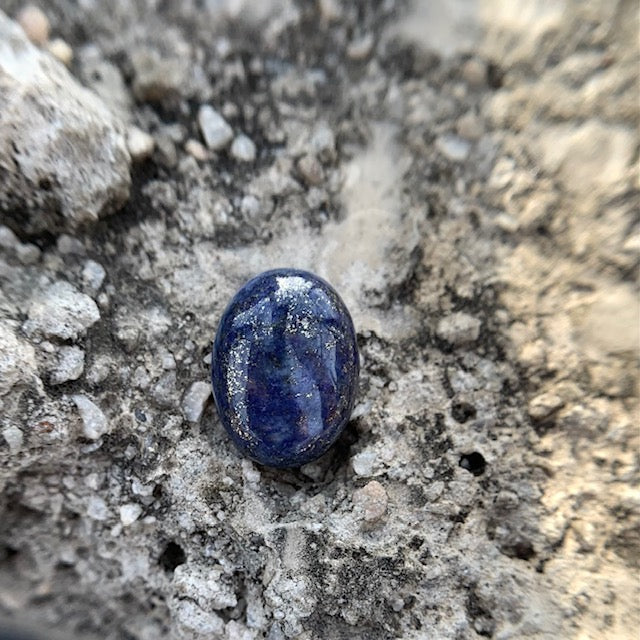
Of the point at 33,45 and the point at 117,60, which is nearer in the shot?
the point at 33,45

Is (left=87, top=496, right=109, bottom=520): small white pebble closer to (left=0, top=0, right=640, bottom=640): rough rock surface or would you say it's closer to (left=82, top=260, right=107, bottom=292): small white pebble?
(left=0, top=0, right=640, bottom=640): rough rock surface

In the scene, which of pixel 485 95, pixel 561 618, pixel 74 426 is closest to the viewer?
pixel 561 618

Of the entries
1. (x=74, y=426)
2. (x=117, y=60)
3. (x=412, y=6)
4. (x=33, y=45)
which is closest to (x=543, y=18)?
(x=412, y=6)

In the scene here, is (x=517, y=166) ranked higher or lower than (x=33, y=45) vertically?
lower

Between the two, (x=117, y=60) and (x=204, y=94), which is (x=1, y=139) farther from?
(x=204, y=94)

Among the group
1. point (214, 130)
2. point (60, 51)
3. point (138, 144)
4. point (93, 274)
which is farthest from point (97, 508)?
point (60, 51)

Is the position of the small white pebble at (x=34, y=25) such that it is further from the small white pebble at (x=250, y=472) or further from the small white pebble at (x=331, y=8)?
the small white pebble at (x=250, y=472)

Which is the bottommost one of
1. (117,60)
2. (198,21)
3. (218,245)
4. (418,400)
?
(418,400)
